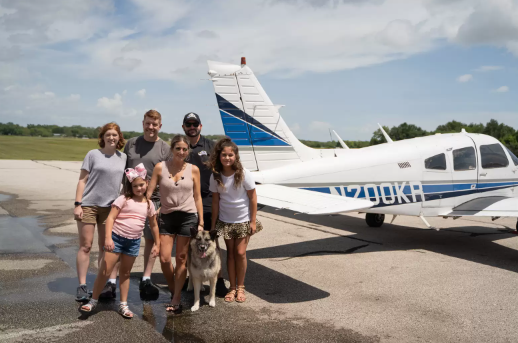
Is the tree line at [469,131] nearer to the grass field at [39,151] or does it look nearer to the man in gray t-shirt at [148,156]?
the grass field at [39,151]

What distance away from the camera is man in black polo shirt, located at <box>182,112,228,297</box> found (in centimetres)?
557

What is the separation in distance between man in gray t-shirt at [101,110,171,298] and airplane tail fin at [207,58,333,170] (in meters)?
3.90

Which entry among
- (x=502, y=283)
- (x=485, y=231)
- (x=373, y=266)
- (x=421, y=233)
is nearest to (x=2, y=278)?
(x=373, y=266)

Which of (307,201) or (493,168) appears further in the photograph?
(493,168)

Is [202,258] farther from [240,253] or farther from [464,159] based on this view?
[464,159]

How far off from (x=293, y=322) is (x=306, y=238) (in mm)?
4495

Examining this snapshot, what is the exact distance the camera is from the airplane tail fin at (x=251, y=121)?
9273mm

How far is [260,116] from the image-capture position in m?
9.66

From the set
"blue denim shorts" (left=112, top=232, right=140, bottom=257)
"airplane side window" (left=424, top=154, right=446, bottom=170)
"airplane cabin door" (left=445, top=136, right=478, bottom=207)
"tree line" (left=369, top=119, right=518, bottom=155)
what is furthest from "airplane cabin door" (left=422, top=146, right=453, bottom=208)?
"tree line" (left=369, top=119, right=518, bottom=155)

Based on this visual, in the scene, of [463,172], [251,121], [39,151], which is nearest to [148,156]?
[251,121]

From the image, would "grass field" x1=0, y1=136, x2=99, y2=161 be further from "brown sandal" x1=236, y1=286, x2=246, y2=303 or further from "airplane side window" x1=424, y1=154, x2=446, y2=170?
"brown sandal" x1=236, y1=286, x2=246, y2=303

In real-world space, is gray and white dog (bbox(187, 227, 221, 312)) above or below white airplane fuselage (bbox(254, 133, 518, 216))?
below

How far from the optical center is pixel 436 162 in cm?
867

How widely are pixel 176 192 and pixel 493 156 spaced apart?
7.01 metres
